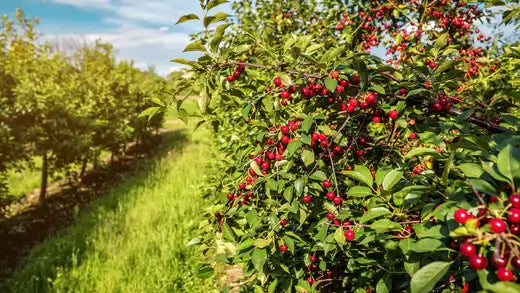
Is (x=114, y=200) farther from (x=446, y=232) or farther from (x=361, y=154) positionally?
(x=446, y=232)

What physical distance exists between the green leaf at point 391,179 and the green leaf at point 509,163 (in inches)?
13.5

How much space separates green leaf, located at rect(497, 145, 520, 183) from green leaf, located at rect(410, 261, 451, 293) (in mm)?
245

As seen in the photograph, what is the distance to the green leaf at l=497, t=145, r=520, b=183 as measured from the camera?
0.71 meters

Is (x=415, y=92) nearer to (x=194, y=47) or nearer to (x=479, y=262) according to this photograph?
(x=479, y=262)

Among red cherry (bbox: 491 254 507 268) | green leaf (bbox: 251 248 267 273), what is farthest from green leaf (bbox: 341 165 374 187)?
red cherry (bbox: 491 254 507 268)

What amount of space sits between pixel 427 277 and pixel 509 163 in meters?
0.32

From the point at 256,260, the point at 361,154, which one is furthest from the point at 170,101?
the point at 361,154

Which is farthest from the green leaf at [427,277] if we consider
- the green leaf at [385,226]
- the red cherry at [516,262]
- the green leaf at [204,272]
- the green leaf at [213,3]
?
the green leaf at [213,3]

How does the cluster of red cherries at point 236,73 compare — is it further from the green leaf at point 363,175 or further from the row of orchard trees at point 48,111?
the row of orchard trees at point 48,111

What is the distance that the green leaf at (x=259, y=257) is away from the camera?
1.09 metres

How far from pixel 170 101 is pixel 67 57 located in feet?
55.8

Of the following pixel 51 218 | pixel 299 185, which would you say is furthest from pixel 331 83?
pixel 51 218

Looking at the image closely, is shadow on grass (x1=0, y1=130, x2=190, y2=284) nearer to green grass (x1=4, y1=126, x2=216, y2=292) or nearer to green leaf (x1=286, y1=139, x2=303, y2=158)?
green grass (x1=4, y1=126, x2=216, y2=292)

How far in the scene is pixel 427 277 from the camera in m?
0.71
